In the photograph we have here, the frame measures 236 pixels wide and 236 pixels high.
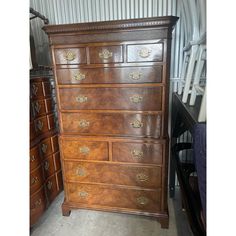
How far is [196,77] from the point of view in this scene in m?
1.11

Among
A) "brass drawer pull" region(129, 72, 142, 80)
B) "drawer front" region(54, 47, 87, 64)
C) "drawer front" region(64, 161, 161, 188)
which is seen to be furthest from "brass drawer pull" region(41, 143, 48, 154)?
"brass drawer pull" region(129, 72, 142, 80)

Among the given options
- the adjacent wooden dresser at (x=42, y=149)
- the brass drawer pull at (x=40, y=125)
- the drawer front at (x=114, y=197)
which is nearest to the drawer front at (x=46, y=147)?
the adjacent wooden dresser at (x=42, y=149)

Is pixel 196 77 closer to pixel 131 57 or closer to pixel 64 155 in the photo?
pixel 131 57

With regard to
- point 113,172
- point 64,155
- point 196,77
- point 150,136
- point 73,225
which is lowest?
Answer: point 73,225

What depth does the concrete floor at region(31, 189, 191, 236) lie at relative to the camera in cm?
153

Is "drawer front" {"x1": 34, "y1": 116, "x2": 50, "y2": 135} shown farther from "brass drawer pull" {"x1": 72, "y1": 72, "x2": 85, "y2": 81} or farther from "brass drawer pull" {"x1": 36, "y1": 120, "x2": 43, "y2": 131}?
"brass drawer pull" {"x1": 72, "y1": 72, "x2": 85, "y2": 81}

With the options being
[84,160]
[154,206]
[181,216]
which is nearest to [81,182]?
[84,160]

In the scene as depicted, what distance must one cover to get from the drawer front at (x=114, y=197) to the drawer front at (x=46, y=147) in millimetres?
339

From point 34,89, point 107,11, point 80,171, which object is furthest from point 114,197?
point 107,11

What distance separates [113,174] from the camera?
5.03ft

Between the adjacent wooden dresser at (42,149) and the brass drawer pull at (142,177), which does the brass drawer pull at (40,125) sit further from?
the brass drawer pull at (142,177)

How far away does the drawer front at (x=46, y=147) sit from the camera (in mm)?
1638

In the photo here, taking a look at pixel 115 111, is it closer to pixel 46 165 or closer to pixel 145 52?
pixel 145 52
